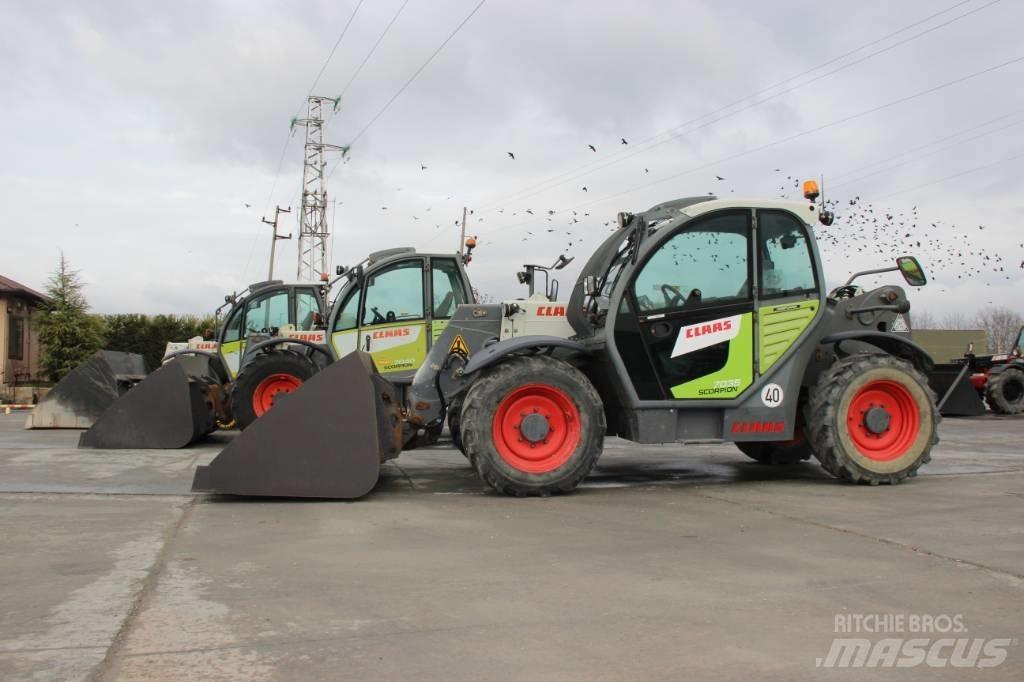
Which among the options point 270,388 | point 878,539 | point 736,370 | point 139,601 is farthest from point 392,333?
point 139,601

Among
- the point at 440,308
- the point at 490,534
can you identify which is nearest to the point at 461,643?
the point at 490,534

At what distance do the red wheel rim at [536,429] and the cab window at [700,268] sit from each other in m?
1.12

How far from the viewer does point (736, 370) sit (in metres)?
7.46

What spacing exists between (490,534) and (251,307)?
35.6 ft

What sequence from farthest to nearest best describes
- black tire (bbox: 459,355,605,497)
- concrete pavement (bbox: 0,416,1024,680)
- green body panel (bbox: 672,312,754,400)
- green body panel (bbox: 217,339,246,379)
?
green body panel (bbox: 217,339,246,379)
green body panel (bbox: 672,312,754,400)
black tire (bbox: 459,355,605,497)
concrete pavement (bbox: 0,416,1024,680)

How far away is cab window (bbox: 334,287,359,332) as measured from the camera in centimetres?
1234

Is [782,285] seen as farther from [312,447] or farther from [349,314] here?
[349,314]

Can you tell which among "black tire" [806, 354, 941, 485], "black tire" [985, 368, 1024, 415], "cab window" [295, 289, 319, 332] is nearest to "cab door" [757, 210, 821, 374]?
"black tire" [806, 354, 941, 485]

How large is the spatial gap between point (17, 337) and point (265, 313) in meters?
21.8

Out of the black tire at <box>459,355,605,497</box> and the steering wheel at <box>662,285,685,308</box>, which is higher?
the steering wheel at <box>662,285,685,308</box>

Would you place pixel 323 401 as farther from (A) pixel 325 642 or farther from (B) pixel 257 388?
(B) pixel 257 388

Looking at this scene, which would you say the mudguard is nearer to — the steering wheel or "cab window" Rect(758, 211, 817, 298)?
"cab window" Rect(758, 211, 817, 298)

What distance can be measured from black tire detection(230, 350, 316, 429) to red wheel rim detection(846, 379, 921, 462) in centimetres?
761

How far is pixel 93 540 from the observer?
5090 mm
